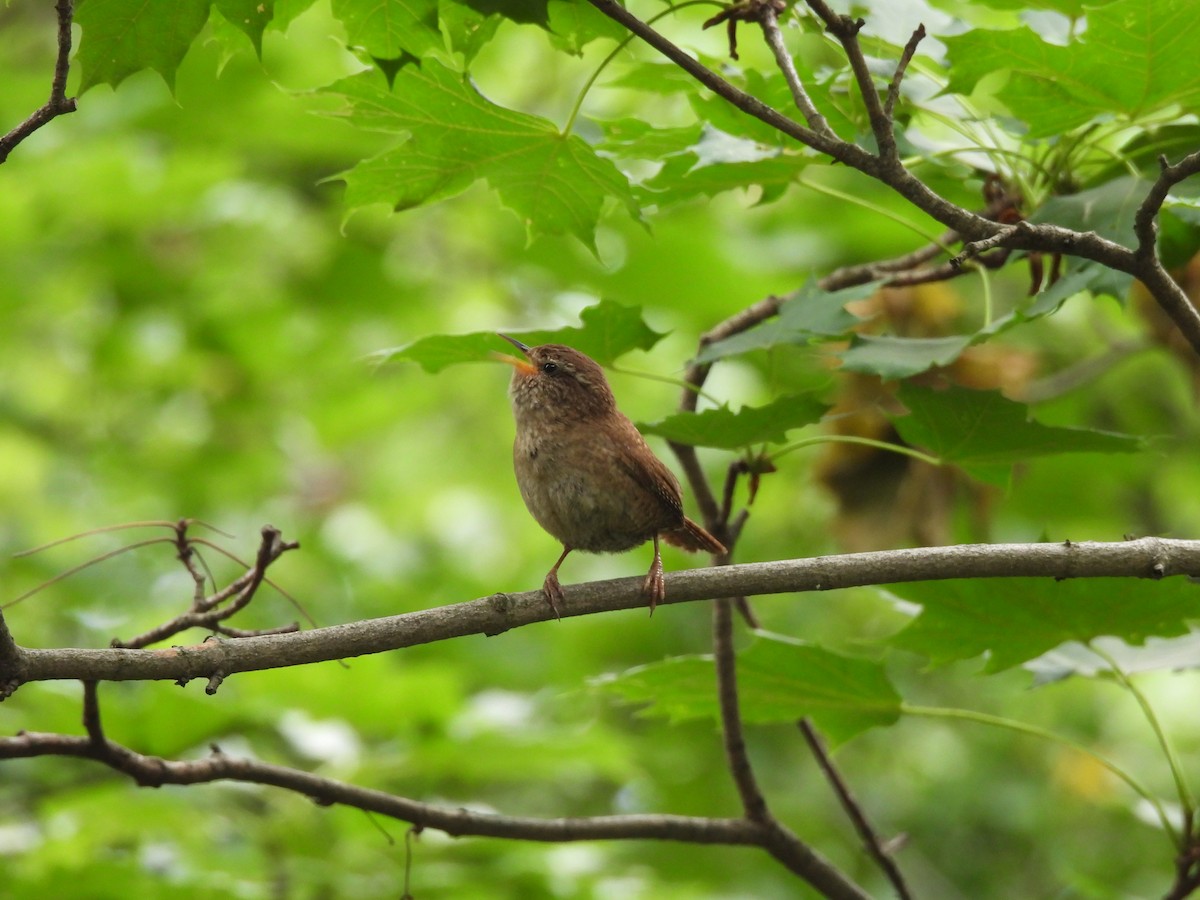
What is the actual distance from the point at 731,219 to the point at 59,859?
556 cm

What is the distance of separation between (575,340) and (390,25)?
90 centimetres

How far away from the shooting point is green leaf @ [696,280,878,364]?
9.41ft

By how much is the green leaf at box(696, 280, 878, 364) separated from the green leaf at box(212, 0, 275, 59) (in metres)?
1.17

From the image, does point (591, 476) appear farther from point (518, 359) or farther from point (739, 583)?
point (739, 583)

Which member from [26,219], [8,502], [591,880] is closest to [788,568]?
[591,880]

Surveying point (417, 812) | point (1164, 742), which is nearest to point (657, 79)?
point (417, 812)

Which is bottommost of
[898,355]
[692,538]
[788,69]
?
[692,538]

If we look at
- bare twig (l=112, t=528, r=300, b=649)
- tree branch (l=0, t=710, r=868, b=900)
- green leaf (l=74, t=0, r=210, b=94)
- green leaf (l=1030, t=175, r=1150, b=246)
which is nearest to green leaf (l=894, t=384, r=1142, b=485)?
green leaf (l=1030, t=175, r=1150, b=246)

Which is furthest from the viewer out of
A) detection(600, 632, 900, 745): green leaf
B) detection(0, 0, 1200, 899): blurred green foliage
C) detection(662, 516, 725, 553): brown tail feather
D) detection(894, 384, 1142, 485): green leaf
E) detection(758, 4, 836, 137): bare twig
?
detection(0, 0, 1200, 899): blurred green foliage

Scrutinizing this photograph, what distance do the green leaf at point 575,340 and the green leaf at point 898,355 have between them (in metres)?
0.47

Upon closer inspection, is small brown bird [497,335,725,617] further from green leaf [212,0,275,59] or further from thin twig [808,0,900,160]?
thin twig [808,0,900,160]

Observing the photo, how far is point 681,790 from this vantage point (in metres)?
6.45

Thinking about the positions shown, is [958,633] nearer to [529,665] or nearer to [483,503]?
[529,665]

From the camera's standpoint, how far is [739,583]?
2242 millimetres
